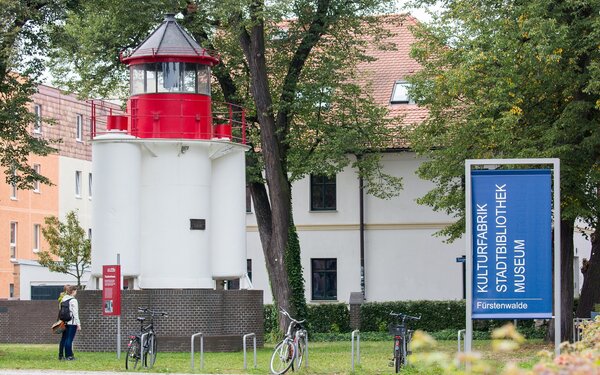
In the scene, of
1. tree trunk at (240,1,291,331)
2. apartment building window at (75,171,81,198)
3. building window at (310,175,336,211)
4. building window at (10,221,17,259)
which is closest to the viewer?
tree trunk at (240,1,291,331)

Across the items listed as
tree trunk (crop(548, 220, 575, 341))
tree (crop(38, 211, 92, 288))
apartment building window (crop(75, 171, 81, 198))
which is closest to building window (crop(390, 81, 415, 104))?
tree (crop(38, 211, 92, 288))

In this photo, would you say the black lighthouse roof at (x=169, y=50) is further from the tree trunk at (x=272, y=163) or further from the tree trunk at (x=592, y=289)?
the tree trunk at (x=592, y=289)

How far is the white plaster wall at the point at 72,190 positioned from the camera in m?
73.6

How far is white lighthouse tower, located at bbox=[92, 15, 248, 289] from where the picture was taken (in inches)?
1268

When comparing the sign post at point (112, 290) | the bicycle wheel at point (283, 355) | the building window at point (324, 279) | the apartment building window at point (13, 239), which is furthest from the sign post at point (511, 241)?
the apartment building window at point (13, 239)

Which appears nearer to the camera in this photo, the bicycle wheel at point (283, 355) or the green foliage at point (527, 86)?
Answer: the bicycle wheel at point (283, 355)

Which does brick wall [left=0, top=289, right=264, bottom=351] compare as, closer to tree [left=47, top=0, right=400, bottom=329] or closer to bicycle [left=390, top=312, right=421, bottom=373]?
tree [left=47, top=0, right=400, bottom=329]

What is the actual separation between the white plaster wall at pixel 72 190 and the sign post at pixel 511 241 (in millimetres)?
56946

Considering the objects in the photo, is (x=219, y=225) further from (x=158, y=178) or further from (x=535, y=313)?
(x=535, y=313)

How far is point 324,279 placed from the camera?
4997 cm

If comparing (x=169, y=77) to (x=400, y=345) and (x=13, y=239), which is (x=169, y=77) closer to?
(x=400, y=345)

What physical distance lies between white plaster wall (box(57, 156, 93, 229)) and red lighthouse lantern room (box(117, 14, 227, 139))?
→ 41354mm

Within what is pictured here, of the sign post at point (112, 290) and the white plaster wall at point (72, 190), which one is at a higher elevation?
the white plaster wall at point (72, 190)

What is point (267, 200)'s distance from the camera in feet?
137
